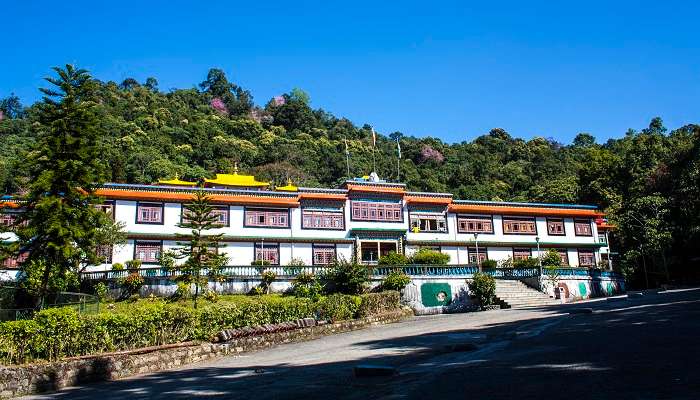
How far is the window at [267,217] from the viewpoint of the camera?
38.8 meters

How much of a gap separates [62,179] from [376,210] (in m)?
22.6

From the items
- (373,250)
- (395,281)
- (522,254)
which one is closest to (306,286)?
Result: (395,281)

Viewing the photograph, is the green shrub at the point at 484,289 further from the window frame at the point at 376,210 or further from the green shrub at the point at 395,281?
the window frame at the point at 376,210

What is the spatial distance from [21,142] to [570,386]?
83.4 metres

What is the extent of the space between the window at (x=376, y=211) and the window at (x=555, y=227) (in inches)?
537

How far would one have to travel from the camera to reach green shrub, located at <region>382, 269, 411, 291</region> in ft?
110

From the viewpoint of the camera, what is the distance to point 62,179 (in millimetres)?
26422

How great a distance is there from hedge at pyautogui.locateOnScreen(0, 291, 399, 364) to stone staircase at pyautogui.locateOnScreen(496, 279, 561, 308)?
1510 cm

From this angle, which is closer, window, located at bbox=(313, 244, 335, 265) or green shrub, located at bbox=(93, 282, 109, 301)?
green shrub, located at bbox=(93, 282, 109, 301)

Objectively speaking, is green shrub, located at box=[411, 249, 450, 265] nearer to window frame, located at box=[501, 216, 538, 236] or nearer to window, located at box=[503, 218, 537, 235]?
window frame, located at box=[501, 216, 538, 236]

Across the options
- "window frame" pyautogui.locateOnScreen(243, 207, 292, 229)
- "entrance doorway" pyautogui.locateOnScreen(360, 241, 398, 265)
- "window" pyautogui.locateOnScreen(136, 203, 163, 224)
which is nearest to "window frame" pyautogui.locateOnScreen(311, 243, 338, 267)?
"entrance doorway" pyautogui.locateOnScreen(360, 241, 398, 265)

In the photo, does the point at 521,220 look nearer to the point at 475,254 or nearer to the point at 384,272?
the point at 475,254

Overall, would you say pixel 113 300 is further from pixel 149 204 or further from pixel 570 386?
pixel 570 386

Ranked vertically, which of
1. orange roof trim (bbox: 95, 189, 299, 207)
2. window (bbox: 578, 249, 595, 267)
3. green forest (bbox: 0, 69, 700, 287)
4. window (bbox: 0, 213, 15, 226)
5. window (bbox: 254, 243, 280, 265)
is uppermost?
green forest (bbox: 0, 69, 700, 287)
